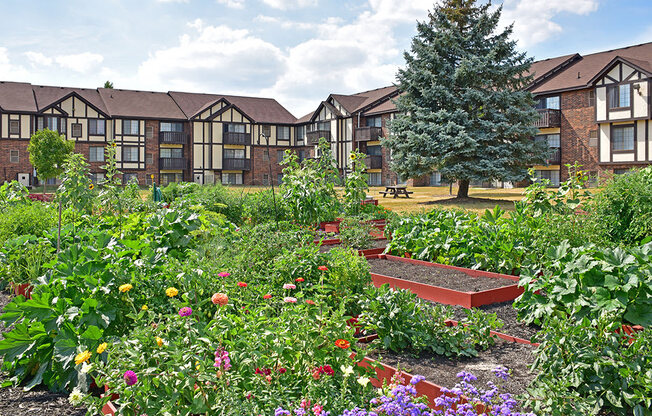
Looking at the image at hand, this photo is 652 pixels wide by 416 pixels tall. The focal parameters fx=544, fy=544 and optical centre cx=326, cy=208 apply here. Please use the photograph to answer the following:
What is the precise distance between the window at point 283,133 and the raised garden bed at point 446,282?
134ft

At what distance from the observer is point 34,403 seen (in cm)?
357

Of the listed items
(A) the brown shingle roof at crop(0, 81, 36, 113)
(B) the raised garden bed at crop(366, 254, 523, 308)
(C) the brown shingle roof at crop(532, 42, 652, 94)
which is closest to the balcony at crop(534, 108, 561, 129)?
(C) the brown shingle roof at crop(532, 42, 652, 94)

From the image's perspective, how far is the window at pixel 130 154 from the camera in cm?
4272

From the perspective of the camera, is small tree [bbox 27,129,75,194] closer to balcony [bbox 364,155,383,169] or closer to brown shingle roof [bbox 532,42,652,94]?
balcony [bbox 364,155,383,169]

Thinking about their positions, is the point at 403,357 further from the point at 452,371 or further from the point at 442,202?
the point at 442,202

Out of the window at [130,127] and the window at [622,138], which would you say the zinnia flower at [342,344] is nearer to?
the window at [622,138]

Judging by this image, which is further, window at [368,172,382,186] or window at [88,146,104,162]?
window at [368,172,382,186]

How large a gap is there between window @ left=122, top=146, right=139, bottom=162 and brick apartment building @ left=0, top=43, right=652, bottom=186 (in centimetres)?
8

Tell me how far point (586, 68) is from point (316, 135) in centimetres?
2034

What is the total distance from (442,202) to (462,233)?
13.8 m

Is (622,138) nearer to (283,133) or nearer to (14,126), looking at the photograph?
(283,133)

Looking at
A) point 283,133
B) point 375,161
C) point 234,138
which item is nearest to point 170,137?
point 234,138

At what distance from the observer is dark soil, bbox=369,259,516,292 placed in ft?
21.0

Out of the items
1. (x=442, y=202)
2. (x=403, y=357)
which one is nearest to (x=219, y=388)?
(x=403, y=357)
